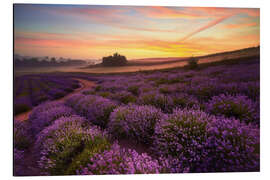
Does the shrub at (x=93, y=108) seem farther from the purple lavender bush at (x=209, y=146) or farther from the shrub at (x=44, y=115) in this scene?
the purple lavender bush at (x=209, y=146)

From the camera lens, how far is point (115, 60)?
357 cm

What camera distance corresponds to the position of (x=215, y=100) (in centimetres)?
304

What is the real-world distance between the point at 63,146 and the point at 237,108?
2748 mm

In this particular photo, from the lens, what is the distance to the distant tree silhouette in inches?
139

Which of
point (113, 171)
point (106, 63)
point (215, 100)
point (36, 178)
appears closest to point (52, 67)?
point (106, 63)

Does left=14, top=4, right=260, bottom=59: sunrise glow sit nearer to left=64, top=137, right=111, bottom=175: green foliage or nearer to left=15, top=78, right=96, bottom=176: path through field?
left=15, top=78, right=96, bottom=176: path through field

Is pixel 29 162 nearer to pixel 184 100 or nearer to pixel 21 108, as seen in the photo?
pixel 21 108

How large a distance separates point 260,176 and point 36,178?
371 centimetres

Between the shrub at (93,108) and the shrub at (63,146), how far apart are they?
0.65 meters

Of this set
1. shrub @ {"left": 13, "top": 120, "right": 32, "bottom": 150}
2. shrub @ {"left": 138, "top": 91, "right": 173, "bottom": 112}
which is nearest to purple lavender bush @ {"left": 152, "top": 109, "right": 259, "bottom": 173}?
shrub @ {"left": 138, "top": 91, "right": 173, "bottom": 112}

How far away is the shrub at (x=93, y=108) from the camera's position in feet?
11.1
